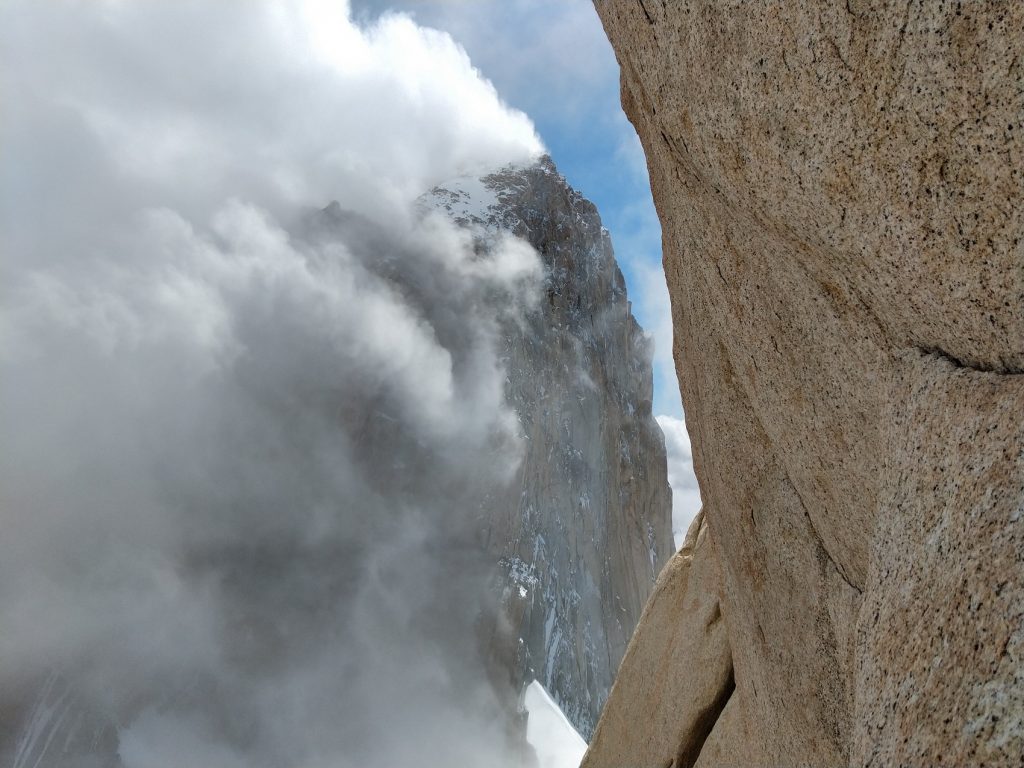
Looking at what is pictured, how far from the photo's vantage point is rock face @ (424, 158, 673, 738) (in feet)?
130

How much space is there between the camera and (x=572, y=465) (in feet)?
147

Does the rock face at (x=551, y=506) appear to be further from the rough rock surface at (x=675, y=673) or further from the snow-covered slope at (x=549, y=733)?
the rough rock surface at (x=675, y=673)

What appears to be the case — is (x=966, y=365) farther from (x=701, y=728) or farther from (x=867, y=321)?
(x=701, y=728)

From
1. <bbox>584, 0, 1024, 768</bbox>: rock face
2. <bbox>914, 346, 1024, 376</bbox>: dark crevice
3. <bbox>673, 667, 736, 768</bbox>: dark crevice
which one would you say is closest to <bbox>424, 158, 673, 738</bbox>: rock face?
<bbox>673, 667, 736, 768</bbox>: dark crevice

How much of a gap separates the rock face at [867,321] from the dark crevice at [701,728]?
206cm

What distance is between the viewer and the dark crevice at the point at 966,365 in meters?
1.74

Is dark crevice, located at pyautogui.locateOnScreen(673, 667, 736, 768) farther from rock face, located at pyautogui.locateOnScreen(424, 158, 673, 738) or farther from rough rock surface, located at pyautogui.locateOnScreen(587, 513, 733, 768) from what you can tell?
rock face, located at pyautogui.locateOnScreen(424, 158, 673, 738)

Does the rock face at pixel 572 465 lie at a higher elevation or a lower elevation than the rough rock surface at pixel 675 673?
higher

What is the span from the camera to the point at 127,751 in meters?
34.0

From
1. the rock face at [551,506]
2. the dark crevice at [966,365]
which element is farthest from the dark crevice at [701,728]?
the rock face at [551,506]

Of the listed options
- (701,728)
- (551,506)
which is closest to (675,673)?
(701,728)

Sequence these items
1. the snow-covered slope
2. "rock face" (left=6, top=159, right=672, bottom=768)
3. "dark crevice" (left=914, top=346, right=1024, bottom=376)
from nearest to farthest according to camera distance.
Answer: "dark crevice" (left=914, top=346, right=1024, bottom=376) < "rock face" (left=6, top=159, right=672, bottom=768) < the snow-covered slope

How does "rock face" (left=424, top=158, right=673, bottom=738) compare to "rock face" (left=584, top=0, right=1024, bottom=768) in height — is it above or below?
above

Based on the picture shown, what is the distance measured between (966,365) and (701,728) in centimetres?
545
